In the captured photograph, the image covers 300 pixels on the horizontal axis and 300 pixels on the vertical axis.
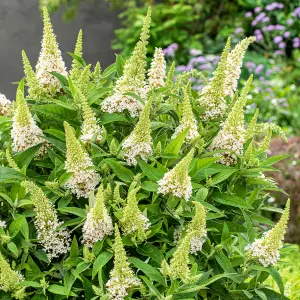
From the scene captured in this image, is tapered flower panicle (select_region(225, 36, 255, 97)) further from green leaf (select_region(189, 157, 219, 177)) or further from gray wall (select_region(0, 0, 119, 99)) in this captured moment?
gray wall (select_region(0, 0, 119, 99))

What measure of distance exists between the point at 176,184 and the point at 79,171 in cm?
34

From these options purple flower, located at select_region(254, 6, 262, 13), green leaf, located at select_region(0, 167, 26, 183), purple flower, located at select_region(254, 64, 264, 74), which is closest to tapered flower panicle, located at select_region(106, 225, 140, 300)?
green leaf, located at select_region(0, 167, 26, 183)

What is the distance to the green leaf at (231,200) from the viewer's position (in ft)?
7.42

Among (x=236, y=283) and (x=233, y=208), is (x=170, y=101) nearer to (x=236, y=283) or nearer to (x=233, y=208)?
(x=233, y=208)

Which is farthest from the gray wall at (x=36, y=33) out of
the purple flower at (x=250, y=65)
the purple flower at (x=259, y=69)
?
the purple flower at (x=259, y=69)

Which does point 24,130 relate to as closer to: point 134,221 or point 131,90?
point 131,90

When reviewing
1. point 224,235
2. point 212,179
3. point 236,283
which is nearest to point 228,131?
point 212,179

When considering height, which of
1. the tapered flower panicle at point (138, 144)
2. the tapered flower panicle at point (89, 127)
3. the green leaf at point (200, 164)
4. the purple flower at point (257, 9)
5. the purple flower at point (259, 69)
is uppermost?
the purple flower at point (257, 9)

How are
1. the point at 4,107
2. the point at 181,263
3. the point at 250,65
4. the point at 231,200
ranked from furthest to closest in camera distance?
the point at 250,65, the point at 4,107, the point at 231,200, the point at 181,263

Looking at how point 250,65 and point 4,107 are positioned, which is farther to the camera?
point 250,65

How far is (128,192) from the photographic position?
2.06 m

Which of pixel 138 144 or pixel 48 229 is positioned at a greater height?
pixel 138 144

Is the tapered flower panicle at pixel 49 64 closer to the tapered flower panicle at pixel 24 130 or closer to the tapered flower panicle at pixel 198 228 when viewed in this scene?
the tapered flower panicle at pixel 24 130

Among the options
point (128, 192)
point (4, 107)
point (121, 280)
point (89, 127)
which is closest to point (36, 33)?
point (4, 107)
